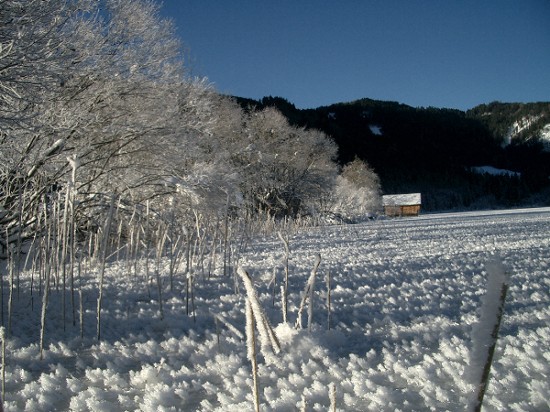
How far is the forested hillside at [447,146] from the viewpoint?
89.4 metres

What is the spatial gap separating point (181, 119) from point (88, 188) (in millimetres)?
3170

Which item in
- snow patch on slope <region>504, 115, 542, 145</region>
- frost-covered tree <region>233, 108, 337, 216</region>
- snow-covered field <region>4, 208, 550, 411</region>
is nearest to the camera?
snow-covered field <region>4, 208, 550, 411</region>

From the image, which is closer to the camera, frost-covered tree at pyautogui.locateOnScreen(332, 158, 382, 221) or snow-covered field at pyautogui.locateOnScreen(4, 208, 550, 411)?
snow-covered field at pyautogui.locateOnScreen(4, 208, 550, 411)

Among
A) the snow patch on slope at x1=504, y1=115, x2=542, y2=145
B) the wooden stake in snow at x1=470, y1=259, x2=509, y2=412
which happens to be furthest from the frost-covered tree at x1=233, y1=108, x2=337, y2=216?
the snow patch on slope at x1=504, y1=115, x2=542, y2=145

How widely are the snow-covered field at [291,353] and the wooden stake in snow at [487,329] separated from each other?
0.23 metres

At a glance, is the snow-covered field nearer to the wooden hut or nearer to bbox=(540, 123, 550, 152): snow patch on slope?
the wooden hut

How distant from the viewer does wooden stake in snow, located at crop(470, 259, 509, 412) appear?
0.61 metres

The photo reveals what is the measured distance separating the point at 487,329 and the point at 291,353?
186 cm

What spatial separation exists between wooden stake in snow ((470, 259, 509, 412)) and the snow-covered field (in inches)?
8.9

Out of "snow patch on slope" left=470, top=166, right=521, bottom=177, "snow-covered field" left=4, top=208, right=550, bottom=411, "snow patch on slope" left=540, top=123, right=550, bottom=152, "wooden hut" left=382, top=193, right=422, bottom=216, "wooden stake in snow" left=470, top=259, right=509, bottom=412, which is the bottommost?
"snow-covered field" left=4, top=208, right=550, bottom=411

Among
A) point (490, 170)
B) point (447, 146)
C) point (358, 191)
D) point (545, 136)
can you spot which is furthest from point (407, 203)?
point (545, 136)

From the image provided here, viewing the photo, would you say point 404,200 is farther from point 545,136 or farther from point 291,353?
point 545,136

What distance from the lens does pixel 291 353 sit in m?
2.36

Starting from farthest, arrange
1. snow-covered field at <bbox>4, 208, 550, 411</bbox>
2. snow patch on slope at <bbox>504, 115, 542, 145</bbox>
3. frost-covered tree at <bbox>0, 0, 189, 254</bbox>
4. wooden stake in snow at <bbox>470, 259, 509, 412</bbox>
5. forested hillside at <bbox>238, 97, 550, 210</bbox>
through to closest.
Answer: snow patch on slope at <bbox>504, 115, 542, 145</bbox> → forested hillside at <bbox>238, 97, 550, 210</bbox> → frost-covered tree at <bbox>0, 0, 189, 254</bbox> → snow-covered field at <bbox>4, 208, 550, 411</bbox> → wooden stake in snow at <bbox>470, 259, 509, 412</bbox>
